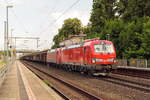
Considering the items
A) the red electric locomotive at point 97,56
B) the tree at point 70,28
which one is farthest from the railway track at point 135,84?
the tree at point 70,28

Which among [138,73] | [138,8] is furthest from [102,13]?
[138,73]

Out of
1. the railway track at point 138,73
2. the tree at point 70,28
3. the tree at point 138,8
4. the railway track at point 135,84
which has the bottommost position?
the railway track at point 135,84

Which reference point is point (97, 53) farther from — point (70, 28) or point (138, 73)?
point (70, 28)

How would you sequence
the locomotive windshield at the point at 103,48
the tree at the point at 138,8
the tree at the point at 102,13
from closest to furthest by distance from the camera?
the locomotive windshield at the point at 103,48 < the tree at the point at 138,8 < the tree at the point at 102,13

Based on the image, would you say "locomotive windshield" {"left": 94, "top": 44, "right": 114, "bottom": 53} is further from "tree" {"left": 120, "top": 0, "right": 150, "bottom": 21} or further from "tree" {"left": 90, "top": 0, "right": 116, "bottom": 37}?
"tree" {"left": 90, "top": 0, "right": 116, "bottom": 37}

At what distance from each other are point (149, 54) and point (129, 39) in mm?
6218

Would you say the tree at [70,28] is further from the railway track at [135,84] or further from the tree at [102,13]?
the railway track at [135,84]

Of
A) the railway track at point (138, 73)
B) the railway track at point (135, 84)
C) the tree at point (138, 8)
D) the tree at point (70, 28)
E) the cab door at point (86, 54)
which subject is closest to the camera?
the railway track at point (135, 84)

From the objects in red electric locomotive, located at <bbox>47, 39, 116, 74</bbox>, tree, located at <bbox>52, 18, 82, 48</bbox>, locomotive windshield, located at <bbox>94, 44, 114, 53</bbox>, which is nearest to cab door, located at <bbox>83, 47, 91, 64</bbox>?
red electric locomotive, located at <bbox>47, 39, 116, 74</bbox>

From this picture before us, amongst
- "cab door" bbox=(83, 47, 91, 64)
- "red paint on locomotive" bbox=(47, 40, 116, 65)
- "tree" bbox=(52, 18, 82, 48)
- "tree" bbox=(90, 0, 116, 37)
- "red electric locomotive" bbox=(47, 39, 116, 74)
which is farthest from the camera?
"tree" bbox=(52, 18, 82, 48)

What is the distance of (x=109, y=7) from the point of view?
64938mm

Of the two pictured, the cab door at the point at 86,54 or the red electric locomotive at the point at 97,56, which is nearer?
the red electric locomotive at the point at 97,56

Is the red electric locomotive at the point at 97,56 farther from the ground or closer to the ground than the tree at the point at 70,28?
closer to the ground

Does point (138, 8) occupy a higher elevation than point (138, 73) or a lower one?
higher
